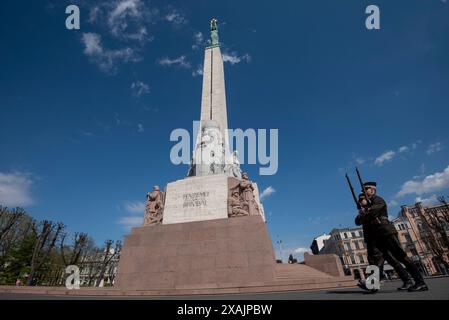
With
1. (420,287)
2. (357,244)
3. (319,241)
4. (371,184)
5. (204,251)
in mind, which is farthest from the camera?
(319,241)

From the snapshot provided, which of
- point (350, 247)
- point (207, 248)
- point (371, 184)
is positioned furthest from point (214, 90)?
point (350, 247)

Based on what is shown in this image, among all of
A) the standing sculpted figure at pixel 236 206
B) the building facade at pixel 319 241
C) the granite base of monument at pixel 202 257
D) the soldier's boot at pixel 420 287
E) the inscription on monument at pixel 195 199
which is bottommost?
the soldier's boot at pixel 420 287

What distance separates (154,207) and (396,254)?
36.6 feet

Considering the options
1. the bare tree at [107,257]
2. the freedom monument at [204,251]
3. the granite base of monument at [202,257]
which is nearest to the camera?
the freedom monument at [204,251]

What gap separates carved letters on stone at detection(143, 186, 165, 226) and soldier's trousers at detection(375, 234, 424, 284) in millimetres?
10394

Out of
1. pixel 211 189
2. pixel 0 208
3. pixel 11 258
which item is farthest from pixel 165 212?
pixel 11 258

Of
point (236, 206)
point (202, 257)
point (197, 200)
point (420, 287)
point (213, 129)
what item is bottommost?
point (420, 287)

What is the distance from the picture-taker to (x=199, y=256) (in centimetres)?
1027

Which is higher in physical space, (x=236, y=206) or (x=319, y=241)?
(x=319, y=241)

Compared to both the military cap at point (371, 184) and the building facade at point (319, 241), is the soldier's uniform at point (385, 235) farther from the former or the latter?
the building facade at point (319, 241)

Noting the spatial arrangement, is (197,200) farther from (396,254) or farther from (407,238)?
(407,238)

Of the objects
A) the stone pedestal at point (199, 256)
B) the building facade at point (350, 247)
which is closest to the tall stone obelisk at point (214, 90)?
the stone pedestal at point (199, 256)

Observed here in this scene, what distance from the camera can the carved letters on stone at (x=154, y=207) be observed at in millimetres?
12727

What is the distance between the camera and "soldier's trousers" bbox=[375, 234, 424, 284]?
418 centimetres
